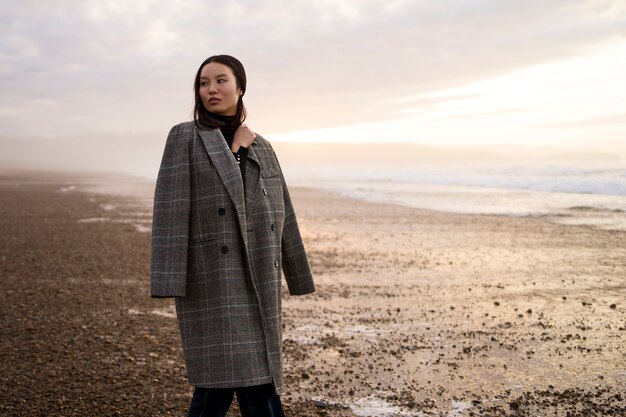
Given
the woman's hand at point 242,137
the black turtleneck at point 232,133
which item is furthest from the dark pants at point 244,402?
the woman's hand at point 242,137

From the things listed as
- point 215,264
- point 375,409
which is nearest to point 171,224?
point 215,264

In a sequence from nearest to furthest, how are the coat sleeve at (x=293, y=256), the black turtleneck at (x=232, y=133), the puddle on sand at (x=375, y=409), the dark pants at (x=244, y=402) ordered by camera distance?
the dark pants at (x=244, y=402) → the black turtleneck at (x=232, y=133) → the coat sleeve at (x=293, y=256) → the puddle on sand at (x=375, y=409)

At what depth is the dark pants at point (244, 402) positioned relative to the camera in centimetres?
260

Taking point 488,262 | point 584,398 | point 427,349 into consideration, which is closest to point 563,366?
point 584,398

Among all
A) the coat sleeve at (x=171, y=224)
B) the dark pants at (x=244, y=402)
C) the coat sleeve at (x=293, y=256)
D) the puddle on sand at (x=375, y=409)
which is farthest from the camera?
the puddle on sand at (x=375, y=409)

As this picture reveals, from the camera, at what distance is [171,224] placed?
100.0 inches

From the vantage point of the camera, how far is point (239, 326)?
256 centimetres

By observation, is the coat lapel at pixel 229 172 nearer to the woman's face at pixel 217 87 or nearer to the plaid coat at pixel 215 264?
the plaid coat at pixel 215 264

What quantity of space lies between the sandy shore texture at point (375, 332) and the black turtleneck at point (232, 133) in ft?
6.93

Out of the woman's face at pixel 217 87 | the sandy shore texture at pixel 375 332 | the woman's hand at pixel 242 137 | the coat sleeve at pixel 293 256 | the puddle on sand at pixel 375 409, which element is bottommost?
the puddle on sand at pixel 375 409

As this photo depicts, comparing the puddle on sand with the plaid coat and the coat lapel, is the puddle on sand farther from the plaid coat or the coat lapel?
the coat lapel

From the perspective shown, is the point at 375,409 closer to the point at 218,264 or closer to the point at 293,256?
the point at 293,256

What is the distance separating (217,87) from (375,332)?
3.90m

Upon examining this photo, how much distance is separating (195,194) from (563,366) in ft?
12.2
